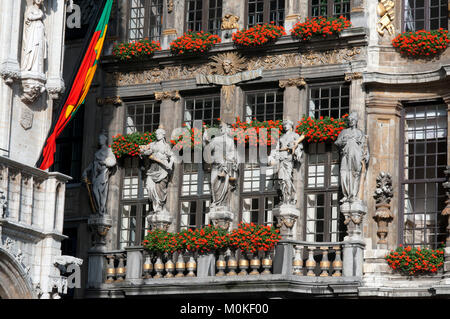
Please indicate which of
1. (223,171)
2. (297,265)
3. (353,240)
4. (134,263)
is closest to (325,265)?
(297,265)

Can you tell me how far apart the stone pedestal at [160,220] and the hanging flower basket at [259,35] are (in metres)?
4.09

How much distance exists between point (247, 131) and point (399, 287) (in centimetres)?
483

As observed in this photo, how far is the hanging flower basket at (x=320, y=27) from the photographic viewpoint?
2767cm

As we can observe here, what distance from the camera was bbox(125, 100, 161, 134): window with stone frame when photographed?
98.4 ft

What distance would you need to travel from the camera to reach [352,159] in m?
26.9

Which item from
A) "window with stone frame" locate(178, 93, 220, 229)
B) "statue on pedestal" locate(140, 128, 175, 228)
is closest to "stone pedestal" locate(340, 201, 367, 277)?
"window with stone frame" locate(178, 93, 220, 229)

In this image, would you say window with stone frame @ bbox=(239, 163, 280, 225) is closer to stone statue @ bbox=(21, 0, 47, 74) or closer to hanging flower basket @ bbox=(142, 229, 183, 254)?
hanging flower basket @ bbox=(142, 229, 183, 254)

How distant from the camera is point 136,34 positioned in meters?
30.4

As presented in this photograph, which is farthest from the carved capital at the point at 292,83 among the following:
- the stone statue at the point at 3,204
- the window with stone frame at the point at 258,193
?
the stone statue at the point at 3,204

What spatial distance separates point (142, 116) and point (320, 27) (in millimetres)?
4885


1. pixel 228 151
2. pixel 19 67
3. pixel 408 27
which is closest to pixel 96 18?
pixel 19 67

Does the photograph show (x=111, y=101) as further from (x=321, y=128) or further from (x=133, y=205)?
(x=321, y=128)

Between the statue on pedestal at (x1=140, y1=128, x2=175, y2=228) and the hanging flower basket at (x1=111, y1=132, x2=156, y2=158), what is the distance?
1.00 ft
